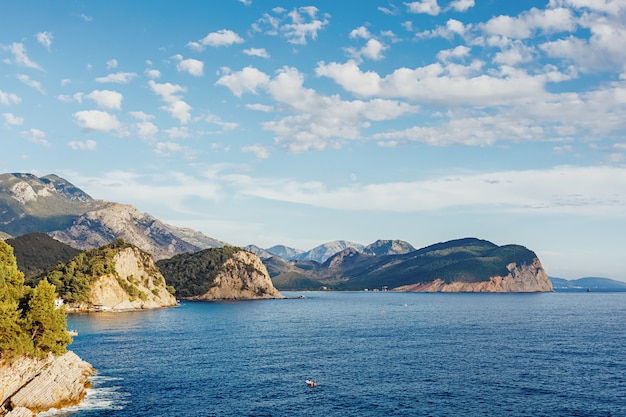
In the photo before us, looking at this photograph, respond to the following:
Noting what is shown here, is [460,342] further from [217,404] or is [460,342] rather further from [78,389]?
[78,389]

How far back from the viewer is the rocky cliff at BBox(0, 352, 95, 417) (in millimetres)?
88250

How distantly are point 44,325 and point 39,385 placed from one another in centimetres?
1066

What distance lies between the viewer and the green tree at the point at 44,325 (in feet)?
319

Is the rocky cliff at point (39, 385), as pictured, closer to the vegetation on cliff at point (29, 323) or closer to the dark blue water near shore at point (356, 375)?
the vegetation on cliff at point (29, 323)

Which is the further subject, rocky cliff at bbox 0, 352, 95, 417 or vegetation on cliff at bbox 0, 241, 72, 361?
vegetation on cliff at bbox 0, 241, 72, 361

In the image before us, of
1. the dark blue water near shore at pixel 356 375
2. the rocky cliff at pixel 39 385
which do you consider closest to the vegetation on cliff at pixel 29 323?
the rocky cliff at pixel 39 385

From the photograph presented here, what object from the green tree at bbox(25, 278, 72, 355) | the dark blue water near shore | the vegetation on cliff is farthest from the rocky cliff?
the dark blue water near shore

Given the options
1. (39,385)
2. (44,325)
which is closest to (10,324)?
(44,325)

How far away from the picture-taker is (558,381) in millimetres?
113000

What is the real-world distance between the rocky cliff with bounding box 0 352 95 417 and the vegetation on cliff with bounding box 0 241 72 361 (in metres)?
1.88

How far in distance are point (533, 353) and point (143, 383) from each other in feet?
334

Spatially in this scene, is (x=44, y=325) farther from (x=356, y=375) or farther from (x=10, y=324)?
(x=356, y=375)

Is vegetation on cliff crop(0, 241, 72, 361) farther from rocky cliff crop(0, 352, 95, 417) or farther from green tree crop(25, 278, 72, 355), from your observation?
rocky cliff crop(0, 352, 95, 417)

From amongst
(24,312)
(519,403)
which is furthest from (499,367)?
(24,312)
